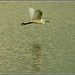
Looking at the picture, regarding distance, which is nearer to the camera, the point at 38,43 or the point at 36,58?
the point at 36,58

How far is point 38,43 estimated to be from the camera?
19.6 meters

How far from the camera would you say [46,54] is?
58.4ft

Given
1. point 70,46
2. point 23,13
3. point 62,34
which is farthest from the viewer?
point 23,13

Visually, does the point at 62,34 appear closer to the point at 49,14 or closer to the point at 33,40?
the point at 33,40

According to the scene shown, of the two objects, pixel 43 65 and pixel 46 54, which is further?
pixel 46 54

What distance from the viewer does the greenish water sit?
16078 millimetres

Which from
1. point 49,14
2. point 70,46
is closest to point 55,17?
point 49,14

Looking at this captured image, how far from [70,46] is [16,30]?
4.42 metres

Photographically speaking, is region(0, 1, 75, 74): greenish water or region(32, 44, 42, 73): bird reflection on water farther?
region(0, 1, 75, 74): greenish water

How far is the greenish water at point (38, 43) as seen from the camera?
16.1 meters

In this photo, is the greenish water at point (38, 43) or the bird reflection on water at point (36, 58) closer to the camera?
the bird reflection on water at point (36, 58)

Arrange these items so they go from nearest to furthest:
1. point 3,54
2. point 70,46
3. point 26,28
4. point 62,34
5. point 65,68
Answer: point 65,68
point 3,54
point 70,46
point 62,34
point 26,28

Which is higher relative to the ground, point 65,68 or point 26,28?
point 26,28

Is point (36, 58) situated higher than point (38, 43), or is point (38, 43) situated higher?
point (38, 43)
